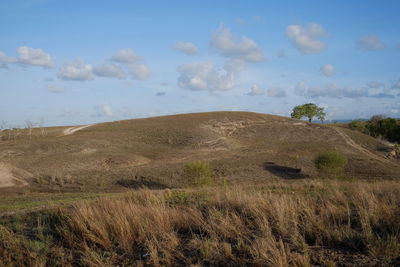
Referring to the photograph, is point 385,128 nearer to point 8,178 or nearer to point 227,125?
point 227,125

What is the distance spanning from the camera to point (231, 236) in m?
5.73

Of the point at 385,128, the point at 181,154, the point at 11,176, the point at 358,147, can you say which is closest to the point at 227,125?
the point at 181,154

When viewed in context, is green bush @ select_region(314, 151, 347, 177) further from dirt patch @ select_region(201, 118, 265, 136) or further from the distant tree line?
the distant tree line

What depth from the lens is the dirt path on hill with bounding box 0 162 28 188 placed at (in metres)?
29.7

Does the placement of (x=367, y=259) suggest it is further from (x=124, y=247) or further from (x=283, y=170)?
(x=283, y=170)

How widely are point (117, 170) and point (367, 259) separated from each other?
34.1 metres

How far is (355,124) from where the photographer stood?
9069cm

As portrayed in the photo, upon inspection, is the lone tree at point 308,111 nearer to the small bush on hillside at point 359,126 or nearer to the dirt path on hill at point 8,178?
the small bush on hillside at point 359,126

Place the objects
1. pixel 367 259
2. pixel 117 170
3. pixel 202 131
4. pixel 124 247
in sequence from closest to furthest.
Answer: pixel 367 259, pixel 124 247, pixel 117 170, pixel 202 131

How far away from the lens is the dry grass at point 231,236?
4.79 metres

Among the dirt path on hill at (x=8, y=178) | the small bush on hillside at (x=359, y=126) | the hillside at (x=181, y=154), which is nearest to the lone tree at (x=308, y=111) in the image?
the small bush on hillside at (x=359, y=126)

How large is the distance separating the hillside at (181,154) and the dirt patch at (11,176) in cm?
11

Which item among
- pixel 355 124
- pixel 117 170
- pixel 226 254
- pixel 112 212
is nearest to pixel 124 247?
pixel 112 212

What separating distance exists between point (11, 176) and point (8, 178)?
0.66 meters
